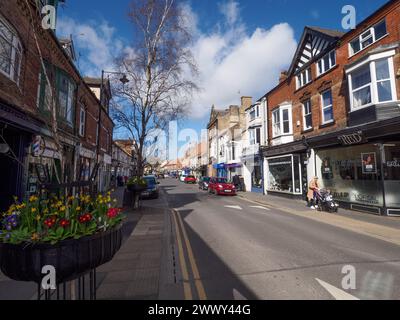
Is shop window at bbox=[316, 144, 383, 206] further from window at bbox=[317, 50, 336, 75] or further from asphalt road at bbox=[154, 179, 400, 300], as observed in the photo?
window at bbox=[317, 50, 336, 75]

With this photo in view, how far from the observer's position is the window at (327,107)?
14.7 m

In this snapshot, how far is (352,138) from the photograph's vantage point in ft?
39.5

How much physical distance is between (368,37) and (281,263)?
13.7 meters

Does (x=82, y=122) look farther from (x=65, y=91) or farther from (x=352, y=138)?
(x=352, y=138)

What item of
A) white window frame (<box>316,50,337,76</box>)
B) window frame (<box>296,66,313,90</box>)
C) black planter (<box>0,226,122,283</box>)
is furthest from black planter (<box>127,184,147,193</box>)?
window frame (<box>296,66,313,90</box>)

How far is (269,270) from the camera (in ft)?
15.5

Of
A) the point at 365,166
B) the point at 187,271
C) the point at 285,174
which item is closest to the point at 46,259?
the point at 187,271

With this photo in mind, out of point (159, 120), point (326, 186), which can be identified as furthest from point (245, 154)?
point (159, 120)

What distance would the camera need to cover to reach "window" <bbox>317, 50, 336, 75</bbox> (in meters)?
14.7

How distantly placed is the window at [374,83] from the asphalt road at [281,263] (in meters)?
7.33

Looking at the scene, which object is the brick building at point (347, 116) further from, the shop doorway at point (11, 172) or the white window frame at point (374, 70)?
the shop doorway at point (11, 172)

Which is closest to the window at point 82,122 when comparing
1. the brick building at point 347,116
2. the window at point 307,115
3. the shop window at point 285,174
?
the brick building at point 347,116
